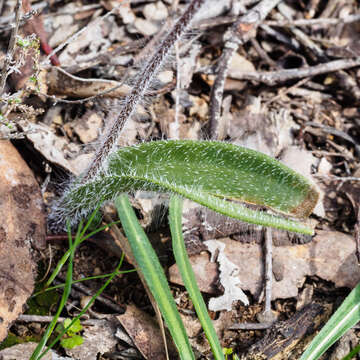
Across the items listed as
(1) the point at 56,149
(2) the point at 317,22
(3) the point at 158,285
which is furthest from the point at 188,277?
(2) the point at 317,22

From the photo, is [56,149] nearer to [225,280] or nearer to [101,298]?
[101,298]

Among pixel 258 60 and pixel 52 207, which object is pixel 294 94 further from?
pixel 52 207

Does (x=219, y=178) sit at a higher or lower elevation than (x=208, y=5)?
lower

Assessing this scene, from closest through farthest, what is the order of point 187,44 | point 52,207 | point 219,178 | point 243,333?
1. point 219,178
2. point 243,333
3. point 52,207
4. point 187,44

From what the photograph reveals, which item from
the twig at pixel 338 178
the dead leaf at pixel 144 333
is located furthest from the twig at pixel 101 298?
the twig at pixel 338 178

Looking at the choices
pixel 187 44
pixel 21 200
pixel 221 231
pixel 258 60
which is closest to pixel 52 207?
pixel 21 200
